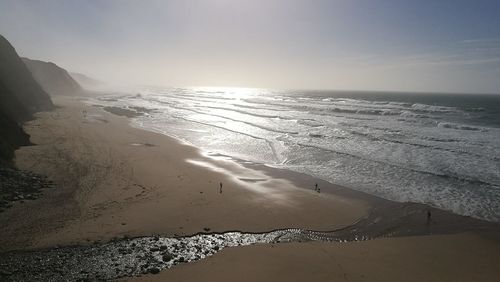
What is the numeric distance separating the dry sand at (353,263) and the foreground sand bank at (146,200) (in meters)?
2.23

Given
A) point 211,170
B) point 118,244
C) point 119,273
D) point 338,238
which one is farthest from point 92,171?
point 338,238

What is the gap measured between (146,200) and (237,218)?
15.1 ft

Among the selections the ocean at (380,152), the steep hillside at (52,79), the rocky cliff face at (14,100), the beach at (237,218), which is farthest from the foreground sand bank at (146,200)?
the steep hillside at (52,79)

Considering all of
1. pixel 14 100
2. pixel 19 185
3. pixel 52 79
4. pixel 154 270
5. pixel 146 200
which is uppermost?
pixel 52 79

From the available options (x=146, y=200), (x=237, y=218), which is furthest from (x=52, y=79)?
(x=237, y=218)

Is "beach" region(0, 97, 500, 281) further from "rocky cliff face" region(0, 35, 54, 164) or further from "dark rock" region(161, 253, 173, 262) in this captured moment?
"rocky cliff face" region(0, 35, 54, 164)

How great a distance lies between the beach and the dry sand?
36 millimetres

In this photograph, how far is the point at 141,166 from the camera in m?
21.4

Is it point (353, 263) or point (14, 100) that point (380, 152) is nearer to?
point (353, 263)

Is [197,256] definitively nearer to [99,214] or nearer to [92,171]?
[99,214]

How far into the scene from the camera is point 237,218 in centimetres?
1416

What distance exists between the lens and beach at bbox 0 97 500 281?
10430mm

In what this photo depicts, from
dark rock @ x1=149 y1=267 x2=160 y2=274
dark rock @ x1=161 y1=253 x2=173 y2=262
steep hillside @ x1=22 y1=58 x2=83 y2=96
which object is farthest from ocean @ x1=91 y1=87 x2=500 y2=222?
steep hillside @ x1=22 y1=58 x2=83 y2=96

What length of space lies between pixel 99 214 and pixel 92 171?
6304 millimetres
